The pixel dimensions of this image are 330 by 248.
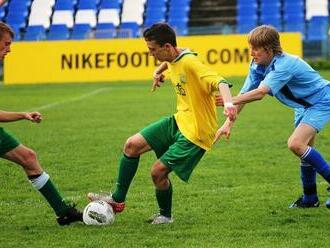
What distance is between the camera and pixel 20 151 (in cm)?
697

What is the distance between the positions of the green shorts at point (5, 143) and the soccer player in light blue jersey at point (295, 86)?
A: 195 cm

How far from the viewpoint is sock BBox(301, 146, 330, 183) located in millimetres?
7109

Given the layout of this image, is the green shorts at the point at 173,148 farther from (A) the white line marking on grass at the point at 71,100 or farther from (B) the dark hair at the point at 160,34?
(A) the white line marking on grass at the point at 71,100

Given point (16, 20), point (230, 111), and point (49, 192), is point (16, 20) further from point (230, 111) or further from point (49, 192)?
point (230, 111)

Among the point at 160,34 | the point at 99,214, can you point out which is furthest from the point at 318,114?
the point at 99,214

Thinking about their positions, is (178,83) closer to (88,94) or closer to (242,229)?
(242,229)

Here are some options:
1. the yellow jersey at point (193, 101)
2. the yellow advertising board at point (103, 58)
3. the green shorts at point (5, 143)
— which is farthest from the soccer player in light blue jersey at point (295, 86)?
the yellow advertising board at point (103, 58)

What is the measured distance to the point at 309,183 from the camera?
25.6 feet

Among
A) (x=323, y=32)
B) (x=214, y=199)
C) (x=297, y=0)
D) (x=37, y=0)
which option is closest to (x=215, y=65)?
(x=323, y=32)

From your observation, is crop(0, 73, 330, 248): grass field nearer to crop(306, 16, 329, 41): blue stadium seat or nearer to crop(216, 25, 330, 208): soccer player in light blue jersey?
crop(216, 25, 330, 208): soccer player in light blue jersey

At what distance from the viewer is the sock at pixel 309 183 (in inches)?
305

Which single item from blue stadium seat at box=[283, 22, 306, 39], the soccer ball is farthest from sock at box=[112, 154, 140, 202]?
blue stadium seat at box=[283, 22, 306, 39]

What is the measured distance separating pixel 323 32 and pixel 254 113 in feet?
44.0

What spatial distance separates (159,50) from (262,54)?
3.03 ft
